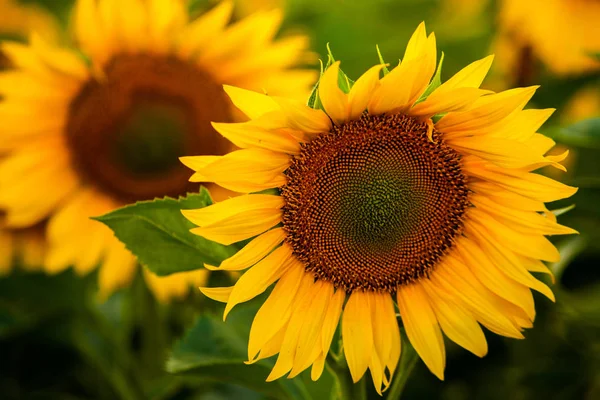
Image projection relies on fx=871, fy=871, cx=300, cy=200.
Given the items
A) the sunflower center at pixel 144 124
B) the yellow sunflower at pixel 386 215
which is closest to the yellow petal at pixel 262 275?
the yellow sunflower at pixel 386 215

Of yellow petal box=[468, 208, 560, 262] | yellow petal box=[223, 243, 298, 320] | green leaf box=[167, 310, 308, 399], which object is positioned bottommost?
green leaf box=[167, 310, 308, 399]

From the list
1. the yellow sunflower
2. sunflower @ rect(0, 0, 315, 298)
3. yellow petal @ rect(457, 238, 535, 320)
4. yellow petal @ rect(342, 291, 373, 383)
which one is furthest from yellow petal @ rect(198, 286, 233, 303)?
sunflower @ rect(0, 0, 315, 298)

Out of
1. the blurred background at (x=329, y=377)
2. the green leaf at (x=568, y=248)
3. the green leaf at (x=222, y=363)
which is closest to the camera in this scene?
the green leaf at (x=222, y=363)

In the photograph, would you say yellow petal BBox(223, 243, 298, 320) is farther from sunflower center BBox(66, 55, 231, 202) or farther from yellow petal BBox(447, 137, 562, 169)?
sunflower center BBox(66, 55, 231, 202)

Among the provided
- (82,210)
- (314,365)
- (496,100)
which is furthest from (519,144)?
(82,210)

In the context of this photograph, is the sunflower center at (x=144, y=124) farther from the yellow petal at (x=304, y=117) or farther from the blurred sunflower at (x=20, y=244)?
the yellow petal at (x=304, y=117)

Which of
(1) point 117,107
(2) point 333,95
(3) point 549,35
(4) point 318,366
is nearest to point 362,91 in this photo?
(2) point 333,95
